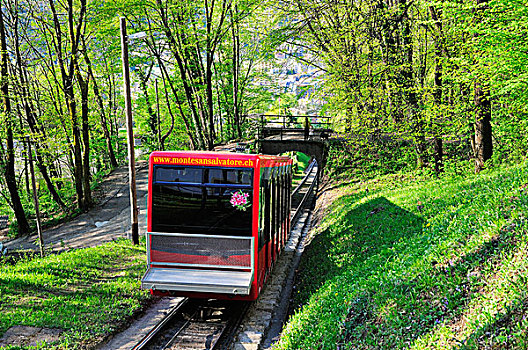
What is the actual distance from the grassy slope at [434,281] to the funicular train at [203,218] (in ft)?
6.39

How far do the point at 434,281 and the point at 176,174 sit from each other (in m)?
5.58

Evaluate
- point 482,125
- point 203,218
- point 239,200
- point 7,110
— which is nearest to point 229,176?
point 239,200

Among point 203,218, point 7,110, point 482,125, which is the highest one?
point 7,110

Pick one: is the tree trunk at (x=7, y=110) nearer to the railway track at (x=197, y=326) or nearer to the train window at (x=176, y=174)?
the train window at (x=176, y=174)

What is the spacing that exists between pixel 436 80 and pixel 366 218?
20.3ft

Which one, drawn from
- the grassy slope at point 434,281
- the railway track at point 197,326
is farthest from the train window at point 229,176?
the railway track at point 197,326

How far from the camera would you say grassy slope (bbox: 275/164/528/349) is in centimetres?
564

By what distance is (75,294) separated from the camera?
10.9 m

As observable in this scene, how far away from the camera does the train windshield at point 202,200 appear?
9820 millimetres

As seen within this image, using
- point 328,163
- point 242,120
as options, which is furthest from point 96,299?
point 242,120

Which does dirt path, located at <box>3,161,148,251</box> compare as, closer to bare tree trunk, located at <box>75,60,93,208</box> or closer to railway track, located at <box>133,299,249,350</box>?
bare tree trunk, located at <box>75,60,93,208</box>

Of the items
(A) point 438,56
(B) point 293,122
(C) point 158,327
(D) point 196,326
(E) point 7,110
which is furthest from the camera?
(B) point 293,122

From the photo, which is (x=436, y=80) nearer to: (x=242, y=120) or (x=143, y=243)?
(x=143, y=243)

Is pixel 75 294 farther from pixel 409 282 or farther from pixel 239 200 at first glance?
pixel 409 282
